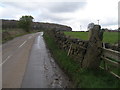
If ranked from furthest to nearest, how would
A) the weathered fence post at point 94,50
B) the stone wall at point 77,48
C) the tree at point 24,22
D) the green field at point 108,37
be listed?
the tree at point 24,22
the green field at point 108,37
the stone wall at point 77,48
the weathered fence post at point 94,50

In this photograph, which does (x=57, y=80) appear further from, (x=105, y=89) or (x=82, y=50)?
(x=105, y=89)

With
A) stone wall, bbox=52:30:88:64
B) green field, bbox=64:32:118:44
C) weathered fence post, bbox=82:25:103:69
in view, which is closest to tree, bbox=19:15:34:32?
green field, bbox=64:32:118:44

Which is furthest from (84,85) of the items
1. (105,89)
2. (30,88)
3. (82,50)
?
(82,50)

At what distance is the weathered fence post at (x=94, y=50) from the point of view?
907 cm

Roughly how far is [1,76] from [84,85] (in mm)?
4795

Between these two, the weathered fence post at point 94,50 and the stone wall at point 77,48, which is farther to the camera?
the stone wall at point 77,48

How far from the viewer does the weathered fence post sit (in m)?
9.07

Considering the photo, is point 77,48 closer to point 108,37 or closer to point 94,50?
point 94,50

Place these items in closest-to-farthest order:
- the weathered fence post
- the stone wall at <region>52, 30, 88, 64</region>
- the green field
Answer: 1. the weathered fence post
2. the stone wall at <region>52, 30, 88, 64</region>
3. the green field

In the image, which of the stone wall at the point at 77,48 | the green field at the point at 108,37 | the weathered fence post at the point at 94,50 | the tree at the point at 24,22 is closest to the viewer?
the weathered fence post at the point at 94,50

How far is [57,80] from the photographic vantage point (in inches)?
380

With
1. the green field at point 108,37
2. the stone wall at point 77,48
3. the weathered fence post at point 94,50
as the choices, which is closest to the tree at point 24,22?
the green field at point 108,37

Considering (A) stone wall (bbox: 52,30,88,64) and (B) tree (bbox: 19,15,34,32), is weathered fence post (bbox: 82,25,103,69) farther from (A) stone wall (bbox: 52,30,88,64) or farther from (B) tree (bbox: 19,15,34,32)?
(B) tree (bbox: 19,15,34,32)

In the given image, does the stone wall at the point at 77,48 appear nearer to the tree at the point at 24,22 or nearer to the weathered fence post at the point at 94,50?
the weathered fence post at the point at 94,50
